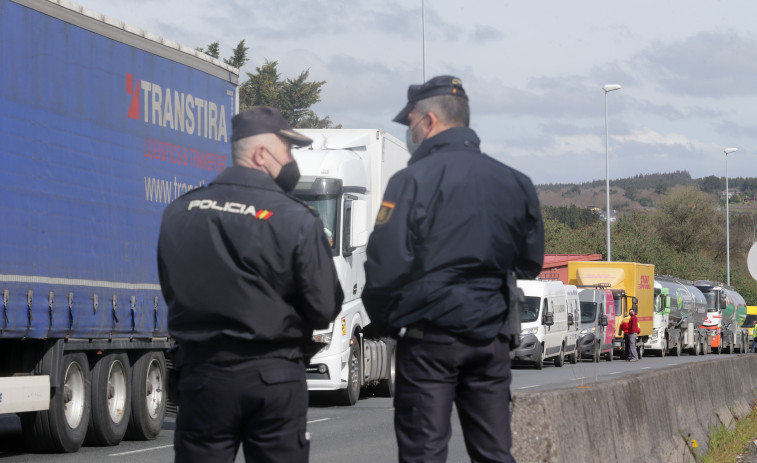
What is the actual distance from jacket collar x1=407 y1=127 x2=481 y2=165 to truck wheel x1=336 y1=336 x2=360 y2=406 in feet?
43.1

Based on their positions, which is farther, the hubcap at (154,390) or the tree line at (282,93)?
the tree line at (282,93)

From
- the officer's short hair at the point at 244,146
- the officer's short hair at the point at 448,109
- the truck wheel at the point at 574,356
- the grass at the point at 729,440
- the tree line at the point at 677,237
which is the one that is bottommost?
the truck wheel at the point at 574,356

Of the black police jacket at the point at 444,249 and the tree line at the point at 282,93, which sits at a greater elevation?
the tree line at the point at 282,93

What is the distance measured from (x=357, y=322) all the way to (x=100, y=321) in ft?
22.4

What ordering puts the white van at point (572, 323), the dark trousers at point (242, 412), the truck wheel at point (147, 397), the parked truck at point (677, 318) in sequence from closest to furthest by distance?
the dark trousers at point (242, 412)
the truck wheel at point (147, 397)
the white van at point (572, 323)
the parked truck at point (677, 318)

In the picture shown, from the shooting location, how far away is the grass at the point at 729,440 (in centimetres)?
980

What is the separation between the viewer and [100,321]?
39.6 ft

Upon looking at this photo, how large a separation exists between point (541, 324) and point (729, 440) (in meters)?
23.6

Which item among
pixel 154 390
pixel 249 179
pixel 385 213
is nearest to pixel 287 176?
pixel 249 179

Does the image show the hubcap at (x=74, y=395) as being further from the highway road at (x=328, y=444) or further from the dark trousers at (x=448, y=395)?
the dark trousers at (x=448, y=395)

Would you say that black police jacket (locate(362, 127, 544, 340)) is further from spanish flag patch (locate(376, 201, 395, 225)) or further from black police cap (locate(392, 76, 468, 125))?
black police cap (locate(392, 76, 468, 125))

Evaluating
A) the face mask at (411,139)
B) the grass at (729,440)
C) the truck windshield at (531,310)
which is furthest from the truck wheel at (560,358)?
the face mask at (411,139)

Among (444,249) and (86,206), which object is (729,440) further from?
(444,249)

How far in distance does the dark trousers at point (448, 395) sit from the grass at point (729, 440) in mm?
4827
